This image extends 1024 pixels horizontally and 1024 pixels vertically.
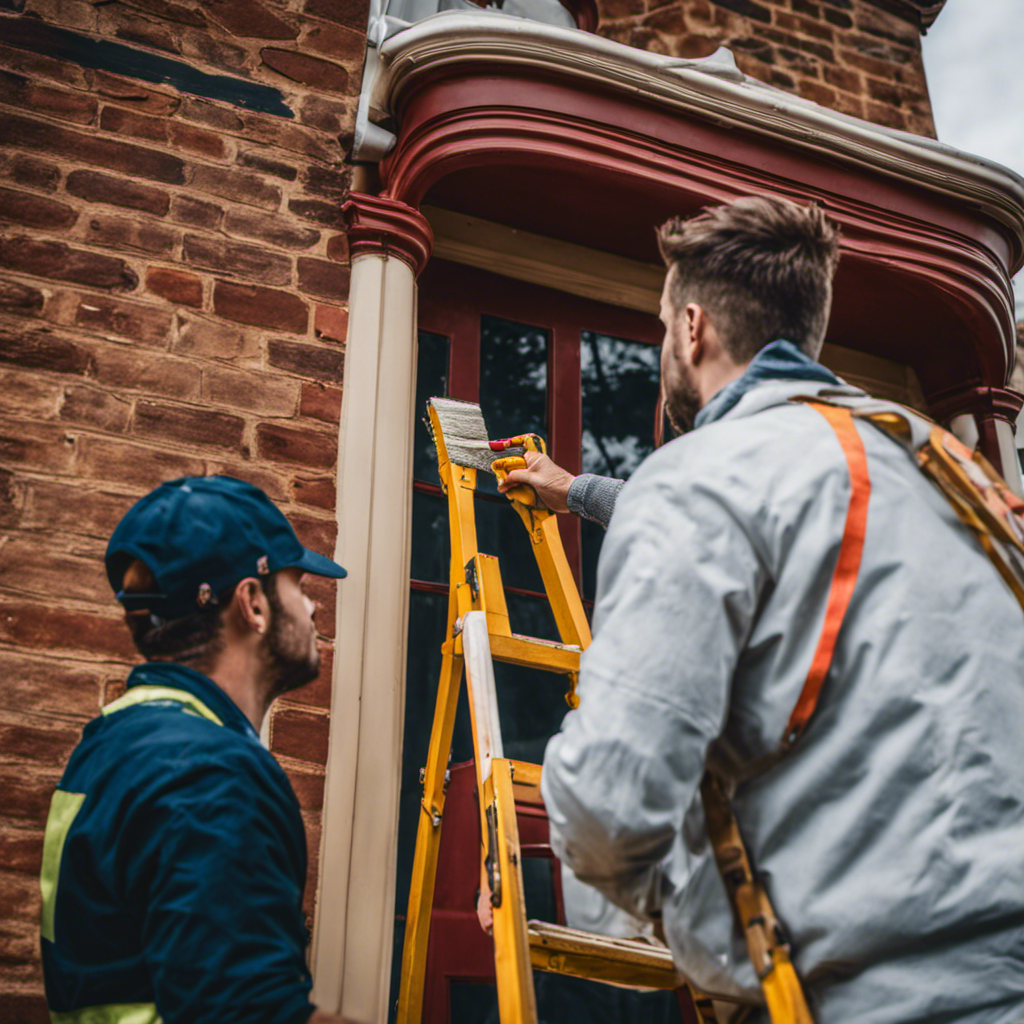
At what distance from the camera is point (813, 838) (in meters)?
1.18

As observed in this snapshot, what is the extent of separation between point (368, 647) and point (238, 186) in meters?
1.39

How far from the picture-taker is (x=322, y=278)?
9.98ft

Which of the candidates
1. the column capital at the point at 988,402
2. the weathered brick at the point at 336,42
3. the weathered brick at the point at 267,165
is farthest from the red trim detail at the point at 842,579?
the column capital at the point at 988,402

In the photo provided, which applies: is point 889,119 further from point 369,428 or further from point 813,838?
point 813,838

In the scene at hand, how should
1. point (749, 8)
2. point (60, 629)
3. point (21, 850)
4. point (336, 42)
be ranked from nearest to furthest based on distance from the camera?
point (21, 850) → point (60, 629) → point (336, 42) → point (749, 8)

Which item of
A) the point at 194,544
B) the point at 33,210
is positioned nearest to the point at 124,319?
the point at 33,210

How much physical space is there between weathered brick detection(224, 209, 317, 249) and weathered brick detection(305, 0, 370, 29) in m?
0.81

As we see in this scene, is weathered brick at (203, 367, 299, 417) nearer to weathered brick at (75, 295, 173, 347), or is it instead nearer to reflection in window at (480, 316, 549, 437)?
weathered brick at (75, 295, 173, 347)

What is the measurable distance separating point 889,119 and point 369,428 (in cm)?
277

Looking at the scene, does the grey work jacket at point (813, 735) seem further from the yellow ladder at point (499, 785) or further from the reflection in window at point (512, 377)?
the reflection in window at point (512, 377)

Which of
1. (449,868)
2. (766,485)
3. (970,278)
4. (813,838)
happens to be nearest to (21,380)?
(449,868)

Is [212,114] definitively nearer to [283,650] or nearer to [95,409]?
[95,409]

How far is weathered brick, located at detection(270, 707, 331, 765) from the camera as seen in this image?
250 cm

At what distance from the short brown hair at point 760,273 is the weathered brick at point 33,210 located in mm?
1881
